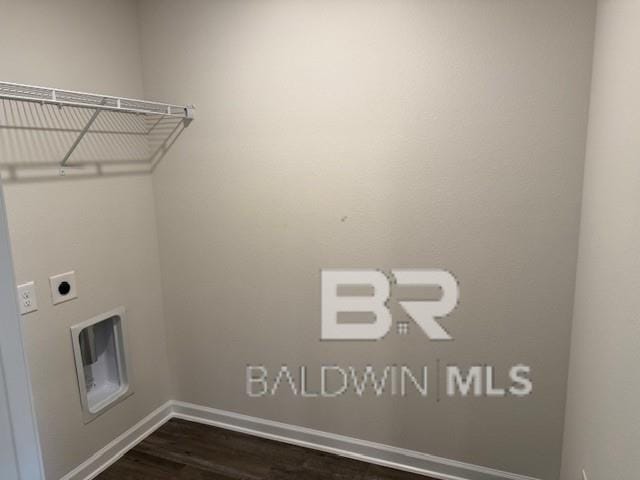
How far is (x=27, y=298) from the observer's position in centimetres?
178

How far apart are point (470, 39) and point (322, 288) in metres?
1.24

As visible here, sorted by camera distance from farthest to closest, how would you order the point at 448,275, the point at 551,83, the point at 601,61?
the point at 448,275 < the point at 551,83 < the point at 601,61

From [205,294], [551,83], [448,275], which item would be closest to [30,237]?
[205,294]

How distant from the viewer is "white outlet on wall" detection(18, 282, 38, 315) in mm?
1760

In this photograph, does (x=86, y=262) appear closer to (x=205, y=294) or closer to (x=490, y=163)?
(x=205, y=294)

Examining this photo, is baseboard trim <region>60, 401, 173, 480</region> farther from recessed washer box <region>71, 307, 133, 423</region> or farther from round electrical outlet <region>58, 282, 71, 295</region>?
round electrical outlet <region>58, 282, 71, 295</region>

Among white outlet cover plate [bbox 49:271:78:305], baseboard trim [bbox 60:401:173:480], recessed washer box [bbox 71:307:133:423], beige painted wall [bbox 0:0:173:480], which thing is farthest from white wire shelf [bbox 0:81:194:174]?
baseboard trim [bbox 60:401:173:480]

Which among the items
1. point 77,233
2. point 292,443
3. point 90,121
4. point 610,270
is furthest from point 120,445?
point 610,270

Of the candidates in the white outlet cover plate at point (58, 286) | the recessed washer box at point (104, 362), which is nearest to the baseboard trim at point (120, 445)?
the recessed washer box at point (104, 362)

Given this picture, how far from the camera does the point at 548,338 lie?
1.80m

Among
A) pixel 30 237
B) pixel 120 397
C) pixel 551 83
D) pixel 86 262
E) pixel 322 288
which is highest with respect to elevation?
pixel 551 83

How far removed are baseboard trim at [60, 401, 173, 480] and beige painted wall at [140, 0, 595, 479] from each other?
1.46 ft

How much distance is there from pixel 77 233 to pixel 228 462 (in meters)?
1.33

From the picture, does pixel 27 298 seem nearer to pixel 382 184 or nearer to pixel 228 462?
pixel 228 462
